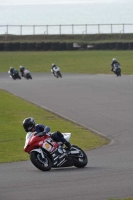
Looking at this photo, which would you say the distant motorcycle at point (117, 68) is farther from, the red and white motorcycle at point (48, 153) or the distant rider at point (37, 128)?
the distant rider at point (37, 128)

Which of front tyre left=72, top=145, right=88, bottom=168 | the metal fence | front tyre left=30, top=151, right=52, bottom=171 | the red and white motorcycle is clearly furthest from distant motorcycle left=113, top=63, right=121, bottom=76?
the metal fence

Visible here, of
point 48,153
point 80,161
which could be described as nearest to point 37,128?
point 48,153

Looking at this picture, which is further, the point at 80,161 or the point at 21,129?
the point at 21,129

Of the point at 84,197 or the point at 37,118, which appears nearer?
the point at 84,197

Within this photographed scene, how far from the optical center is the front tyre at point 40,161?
1220 cm

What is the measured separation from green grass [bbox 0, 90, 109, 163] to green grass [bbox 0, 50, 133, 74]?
22.8m

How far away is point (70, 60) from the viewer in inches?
2282

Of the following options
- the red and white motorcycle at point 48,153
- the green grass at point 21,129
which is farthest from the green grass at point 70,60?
the red and white motorcycle at point 48,153

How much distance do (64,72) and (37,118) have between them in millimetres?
27370

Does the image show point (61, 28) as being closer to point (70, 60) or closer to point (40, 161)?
point (70, 60)

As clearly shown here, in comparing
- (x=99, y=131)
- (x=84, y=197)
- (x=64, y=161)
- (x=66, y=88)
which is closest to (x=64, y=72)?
(x=66, y=88)

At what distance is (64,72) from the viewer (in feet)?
163

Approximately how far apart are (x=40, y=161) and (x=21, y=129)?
24.8 ft

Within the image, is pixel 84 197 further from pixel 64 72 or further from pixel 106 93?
pixel 64 72
